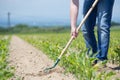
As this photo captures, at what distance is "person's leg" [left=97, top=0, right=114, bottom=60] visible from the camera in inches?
207

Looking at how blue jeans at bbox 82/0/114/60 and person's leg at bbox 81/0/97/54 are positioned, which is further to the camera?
person's leg at bbox 81/0/97/54

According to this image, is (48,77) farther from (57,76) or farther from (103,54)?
(103,54)

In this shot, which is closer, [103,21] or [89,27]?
[103,21]

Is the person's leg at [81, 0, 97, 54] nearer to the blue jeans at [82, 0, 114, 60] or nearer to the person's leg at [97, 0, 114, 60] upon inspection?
the blue jeans at [82, 0, 114, 60]

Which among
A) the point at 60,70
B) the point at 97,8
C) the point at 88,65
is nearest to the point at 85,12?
the point at 97,8

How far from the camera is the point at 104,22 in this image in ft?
17.2

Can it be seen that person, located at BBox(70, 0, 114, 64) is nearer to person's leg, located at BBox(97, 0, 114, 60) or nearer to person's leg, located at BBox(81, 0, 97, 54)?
person's leg, located at BBox(97, 0, 114, 60)

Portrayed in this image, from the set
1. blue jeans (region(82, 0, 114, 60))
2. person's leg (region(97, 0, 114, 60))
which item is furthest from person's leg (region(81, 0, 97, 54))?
person's leg (region(97, 0, 114, 60))

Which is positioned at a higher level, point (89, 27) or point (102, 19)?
point (102, 19)

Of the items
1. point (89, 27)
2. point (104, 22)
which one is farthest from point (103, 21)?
point (89, 27)

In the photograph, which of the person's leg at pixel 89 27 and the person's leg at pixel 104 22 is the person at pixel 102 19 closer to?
the person's leg at pixel 104 22

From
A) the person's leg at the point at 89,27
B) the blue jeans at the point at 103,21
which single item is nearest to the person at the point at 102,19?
the blue jeans at the point at 103,21

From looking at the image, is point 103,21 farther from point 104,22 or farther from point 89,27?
point 89,27

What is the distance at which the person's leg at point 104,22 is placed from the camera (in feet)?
17.2
